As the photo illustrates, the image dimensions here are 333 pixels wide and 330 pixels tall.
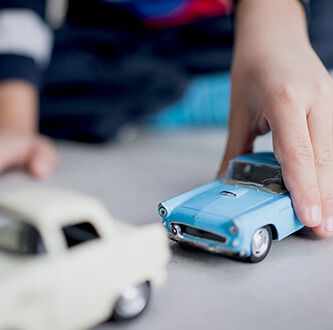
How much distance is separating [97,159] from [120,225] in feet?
3.27

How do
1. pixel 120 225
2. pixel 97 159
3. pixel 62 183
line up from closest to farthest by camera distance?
pixel 120 225 < pixel 62 183 < pixel 97 159

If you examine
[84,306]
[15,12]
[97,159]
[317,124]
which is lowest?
[97,159]

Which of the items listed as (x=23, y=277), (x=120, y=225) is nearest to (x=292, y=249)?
(x=120, y=225)

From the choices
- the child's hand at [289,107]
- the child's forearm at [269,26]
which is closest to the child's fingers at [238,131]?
the child's hand at [289,107]

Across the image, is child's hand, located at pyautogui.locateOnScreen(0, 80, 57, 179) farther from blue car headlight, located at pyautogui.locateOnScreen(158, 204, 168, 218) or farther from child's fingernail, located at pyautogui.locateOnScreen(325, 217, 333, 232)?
child's fingernail, located at pyautogui.locateOnScreen(325, 217, 333, 232)

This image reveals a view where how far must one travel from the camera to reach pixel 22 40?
1686mm

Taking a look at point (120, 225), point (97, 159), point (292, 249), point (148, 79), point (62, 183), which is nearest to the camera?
point (120, 225)

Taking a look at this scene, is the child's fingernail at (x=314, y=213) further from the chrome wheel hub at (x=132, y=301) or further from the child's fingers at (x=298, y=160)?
the chrome wheel hub at (x=132, y=301)

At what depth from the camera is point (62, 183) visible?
1434mm

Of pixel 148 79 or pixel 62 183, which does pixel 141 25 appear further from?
pixel 62 183

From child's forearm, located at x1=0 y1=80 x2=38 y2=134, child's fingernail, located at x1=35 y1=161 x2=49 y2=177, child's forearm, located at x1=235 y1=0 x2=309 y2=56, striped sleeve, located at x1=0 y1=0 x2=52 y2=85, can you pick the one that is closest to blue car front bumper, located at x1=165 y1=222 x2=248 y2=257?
child's forearm, located at x1=235 y1=0 x2=309 y2=56

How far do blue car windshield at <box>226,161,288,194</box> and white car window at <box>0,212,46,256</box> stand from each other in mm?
414

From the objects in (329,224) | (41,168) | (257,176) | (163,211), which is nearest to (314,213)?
(329,224)

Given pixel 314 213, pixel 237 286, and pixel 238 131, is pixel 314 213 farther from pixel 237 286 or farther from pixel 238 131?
pixel 238 131
